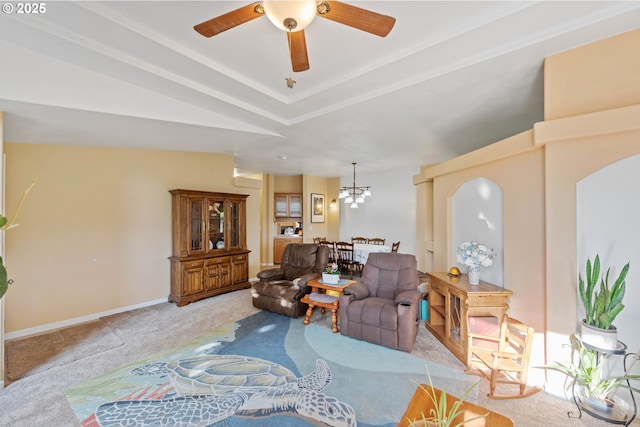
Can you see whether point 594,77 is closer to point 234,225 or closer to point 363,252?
point 363,252

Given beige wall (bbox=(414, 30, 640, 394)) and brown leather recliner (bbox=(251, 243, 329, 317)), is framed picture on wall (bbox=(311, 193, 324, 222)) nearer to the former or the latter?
brown leather recliner (bbox=(251, 243, 329, 317))

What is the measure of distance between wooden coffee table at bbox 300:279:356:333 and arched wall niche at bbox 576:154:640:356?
2384 mm

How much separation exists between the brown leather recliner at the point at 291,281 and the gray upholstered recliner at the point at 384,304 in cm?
81

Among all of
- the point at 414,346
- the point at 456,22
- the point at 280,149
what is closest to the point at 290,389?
the point at 414,346

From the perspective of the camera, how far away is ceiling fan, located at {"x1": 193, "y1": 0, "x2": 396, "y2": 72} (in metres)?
1.47

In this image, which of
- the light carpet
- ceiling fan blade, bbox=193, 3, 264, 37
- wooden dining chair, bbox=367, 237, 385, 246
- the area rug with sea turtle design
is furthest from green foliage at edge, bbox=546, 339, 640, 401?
wooden dining chair, bbox=367, 237, 385, 246

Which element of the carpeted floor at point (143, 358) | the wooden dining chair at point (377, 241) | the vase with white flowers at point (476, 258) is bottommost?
the carpeted floor at point (143, 358)

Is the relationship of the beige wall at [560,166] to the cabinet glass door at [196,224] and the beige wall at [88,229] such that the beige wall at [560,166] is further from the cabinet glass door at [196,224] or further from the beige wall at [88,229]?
the beige wall at [88,229]

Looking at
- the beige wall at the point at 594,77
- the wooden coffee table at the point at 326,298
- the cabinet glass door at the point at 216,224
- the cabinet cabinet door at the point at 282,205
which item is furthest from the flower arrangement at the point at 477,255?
the cabinet cabinet door at the point at 282,205

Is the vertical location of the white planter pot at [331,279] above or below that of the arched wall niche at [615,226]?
below

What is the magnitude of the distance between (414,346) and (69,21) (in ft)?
14.3

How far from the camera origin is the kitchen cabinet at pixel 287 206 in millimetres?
8375

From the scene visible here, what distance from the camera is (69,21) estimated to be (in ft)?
6.53

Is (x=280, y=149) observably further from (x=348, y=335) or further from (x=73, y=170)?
(x=348, y=335)
